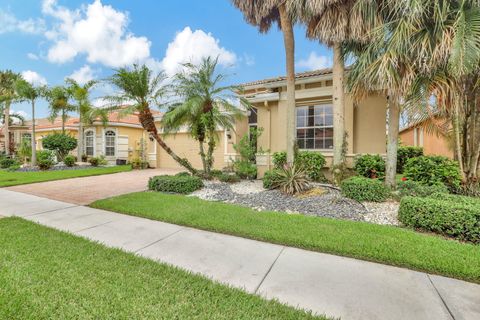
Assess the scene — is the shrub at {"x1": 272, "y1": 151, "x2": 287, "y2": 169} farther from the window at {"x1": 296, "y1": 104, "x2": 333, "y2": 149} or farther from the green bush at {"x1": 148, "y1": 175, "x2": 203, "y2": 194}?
the green bush at {"x1": 148, "y1": 175, "x2": 203, "y2": 194}

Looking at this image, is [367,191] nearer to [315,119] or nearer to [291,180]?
[291,180]

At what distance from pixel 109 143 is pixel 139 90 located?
13238 millimetres

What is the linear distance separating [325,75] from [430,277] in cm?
889

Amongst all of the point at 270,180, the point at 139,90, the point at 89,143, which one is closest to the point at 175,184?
the point at 270,180

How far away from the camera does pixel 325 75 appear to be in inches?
406

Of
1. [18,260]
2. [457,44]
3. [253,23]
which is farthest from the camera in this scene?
[253,23]

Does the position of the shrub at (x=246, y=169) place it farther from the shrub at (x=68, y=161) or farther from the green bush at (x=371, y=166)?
the shrub at (x=68, y=161)

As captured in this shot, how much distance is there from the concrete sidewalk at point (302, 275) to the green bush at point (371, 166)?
21.8ft

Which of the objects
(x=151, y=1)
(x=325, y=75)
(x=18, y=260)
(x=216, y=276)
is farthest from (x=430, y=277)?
(x=151, y=1)

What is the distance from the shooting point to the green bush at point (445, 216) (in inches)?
175

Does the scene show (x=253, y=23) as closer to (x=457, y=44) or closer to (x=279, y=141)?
(x=279, y=141)

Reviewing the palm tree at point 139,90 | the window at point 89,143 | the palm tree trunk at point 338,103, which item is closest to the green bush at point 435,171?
the palm tree trunk at point 338,103

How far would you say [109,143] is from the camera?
806 inches

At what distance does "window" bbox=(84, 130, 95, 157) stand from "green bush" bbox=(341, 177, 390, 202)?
21.6 meters
